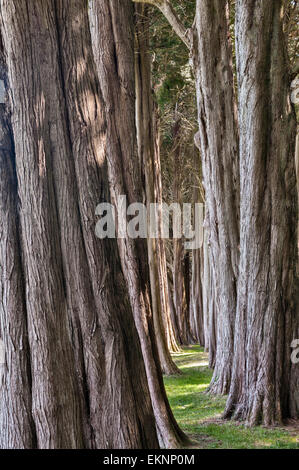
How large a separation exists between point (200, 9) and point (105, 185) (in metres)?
7.17

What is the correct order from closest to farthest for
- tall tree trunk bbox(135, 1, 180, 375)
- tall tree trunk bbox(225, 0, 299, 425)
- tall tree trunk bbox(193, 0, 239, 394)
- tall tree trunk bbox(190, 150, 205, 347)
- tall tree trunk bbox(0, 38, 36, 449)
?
tall tree trunk bbox(0, 38, 36, 449) → tall tree trunk bbox(225, 0, 299, 425) → tall tree trunk bbox(193, 0, 239, 394) → tall tree trunk bbox(135, 1, 180, 375) → tall tree trunk bbox(190, 150, 205, 347)

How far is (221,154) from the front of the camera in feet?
36.9

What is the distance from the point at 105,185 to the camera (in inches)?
215

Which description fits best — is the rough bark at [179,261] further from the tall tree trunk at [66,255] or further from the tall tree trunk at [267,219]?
the tall tree trunk at [66,255]

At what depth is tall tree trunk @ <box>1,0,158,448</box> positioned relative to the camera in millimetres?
4992

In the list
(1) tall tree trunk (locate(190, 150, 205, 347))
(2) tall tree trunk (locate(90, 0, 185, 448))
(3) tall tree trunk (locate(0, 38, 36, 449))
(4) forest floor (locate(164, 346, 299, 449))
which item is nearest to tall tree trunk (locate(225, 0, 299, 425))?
(4) forest floor (locate(164, 346, 299, 449))

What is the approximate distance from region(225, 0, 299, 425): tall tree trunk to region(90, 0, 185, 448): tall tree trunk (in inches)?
54.8

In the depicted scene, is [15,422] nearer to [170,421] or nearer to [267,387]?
[170,421]

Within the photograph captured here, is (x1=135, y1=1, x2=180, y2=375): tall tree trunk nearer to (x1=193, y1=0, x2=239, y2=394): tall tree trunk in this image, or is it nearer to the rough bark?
(x1=193, y1=0, x2=239, y2=394): tall tree trunk

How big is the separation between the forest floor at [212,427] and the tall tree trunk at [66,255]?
250 centimetres

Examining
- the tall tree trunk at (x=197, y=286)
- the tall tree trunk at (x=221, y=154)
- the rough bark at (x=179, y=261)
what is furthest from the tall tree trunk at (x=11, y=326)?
the tall tree trunk at (x=197, y=286)

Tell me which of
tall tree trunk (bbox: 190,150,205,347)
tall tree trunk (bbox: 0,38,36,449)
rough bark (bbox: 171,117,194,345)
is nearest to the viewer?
tall tree trunk (bbox: 0,38,36,449)

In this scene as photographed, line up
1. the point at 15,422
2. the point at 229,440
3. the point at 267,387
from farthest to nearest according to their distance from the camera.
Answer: the point at 267,387 → the point at 229,440 → the point at 15,422

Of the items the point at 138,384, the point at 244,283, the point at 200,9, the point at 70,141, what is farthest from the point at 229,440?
the point at 200,9
